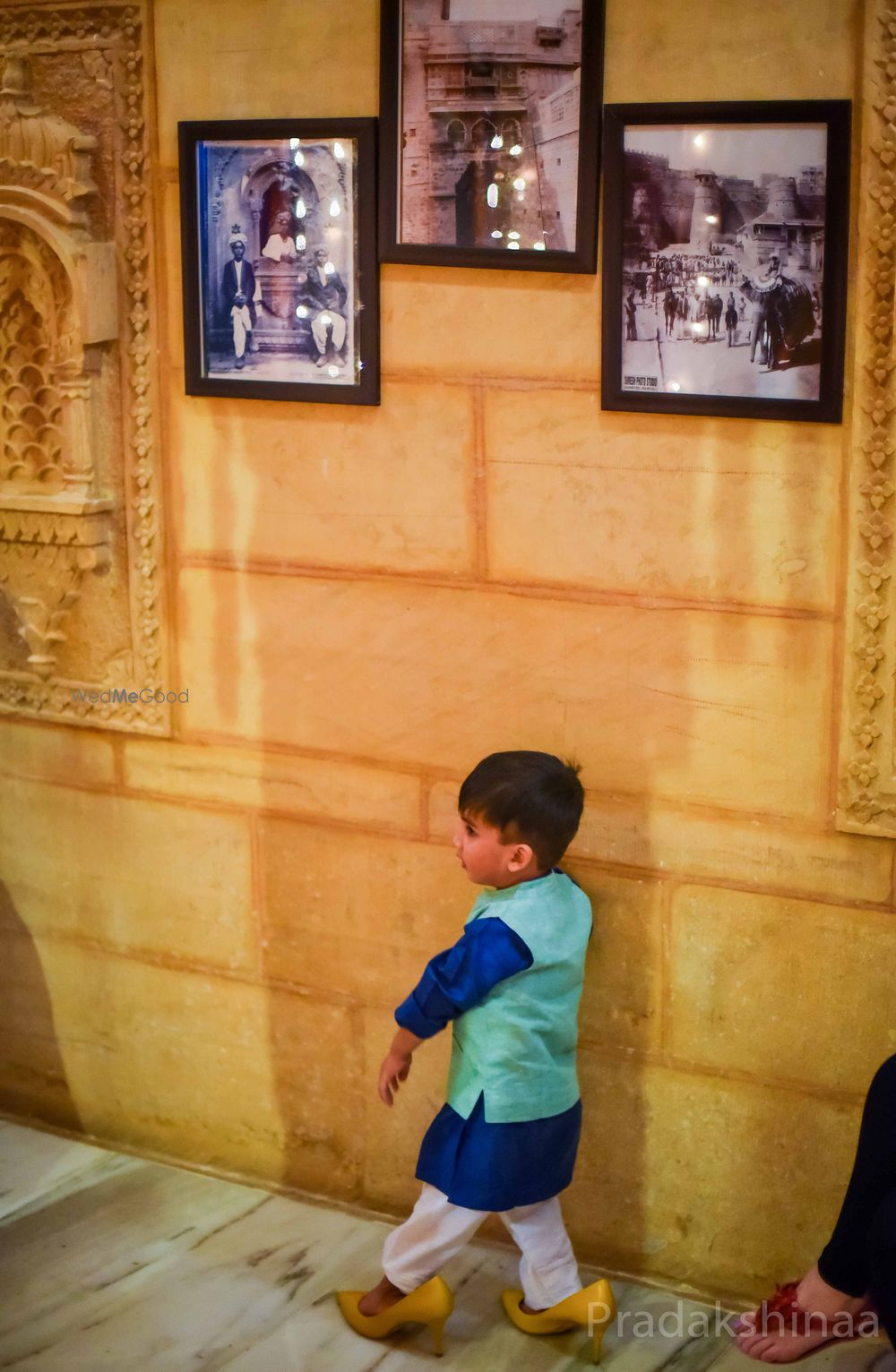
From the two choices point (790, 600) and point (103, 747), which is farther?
point (103, 747)

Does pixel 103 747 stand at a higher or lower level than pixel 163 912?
higher

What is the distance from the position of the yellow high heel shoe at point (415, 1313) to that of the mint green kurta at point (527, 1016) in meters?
0.35

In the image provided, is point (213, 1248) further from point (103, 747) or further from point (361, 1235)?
point (103, 747)

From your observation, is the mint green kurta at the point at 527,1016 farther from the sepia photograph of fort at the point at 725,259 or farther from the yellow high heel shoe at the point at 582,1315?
the sepia photograph of fort at the point at 725,259

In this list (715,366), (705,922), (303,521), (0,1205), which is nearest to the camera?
(715,366)

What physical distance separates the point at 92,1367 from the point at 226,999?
Result: 0.82 m

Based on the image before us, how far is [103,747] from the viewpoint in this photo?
332 cm

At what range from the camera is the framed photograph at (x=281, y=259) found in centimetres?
279

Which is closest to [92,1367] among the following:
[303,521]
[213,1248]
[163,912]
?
[213,1248]

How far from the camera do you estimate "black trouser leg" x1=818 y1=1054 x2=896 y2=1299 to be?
2.34 metres

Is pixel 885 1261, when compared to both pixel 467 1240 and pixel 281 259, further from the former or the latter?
pixel 281 259

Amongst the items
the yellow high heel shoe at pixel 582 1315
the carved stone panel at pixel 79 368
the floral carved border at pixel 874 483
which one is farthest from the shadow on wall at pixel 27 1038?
the floral carved border at pixel 874 483

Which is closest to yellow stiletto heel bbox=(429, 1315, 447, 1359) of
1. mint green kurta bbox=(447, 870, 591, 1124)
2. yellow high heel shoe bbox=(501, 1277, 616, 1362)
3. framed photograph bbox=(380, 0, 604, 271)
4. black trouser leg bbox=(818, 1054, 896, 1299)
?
yellow high heel shoe bbox=(501, 1277, 616, 1362)

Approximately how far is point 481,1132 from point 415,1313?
1.26ft
